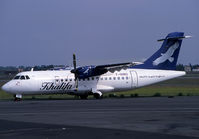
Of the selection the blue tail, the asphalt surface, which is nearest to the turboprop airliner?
the blue tail

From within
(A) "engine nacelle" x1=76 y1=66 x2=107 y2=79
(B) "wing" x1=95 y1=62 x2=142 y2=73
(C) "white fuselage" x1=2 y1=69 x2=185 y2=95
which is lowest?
(C) "white fuselage" x1=2 y1=69 x2=185 y2=95

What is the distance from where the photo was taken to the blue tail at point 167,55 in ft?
115

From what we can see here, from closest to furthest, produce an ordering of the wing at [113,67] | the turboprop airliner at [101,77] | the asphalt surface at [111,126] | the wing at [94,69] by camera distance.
Answer: the asphalt surface at [111,126] < the turboprop airliner at [101,77] < the wing at [113,67] < the wing at [94,69]

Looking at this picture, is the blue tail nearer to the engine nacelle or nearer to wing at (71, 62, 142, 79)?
wing at (71, 62, 142, 79)

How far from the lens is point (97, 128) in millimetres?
13555

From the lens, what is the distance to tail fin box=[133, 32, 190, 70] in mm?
34906

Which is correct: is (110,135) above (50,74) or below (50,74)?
below

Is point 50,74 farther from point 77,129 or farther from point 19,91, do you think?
point 77,129

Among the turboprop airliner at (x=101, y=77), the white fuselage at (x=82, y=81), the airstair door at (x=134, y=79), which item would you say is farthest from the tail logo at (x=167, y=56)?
the airstair door at (x=134, y=79)

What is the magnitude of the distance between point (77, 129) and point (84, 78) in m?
20.0

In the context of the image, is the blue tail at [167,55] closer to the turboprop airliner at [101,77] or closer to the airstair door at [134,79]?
the turboprop airliner at [101,77]

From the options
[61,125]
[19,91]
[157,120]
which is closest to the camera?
[61,125]

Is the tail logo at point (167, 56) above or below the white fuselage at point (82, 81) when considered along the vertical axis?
above

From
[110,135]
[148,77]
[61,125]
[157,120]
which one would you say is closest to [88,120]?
[61,125]
